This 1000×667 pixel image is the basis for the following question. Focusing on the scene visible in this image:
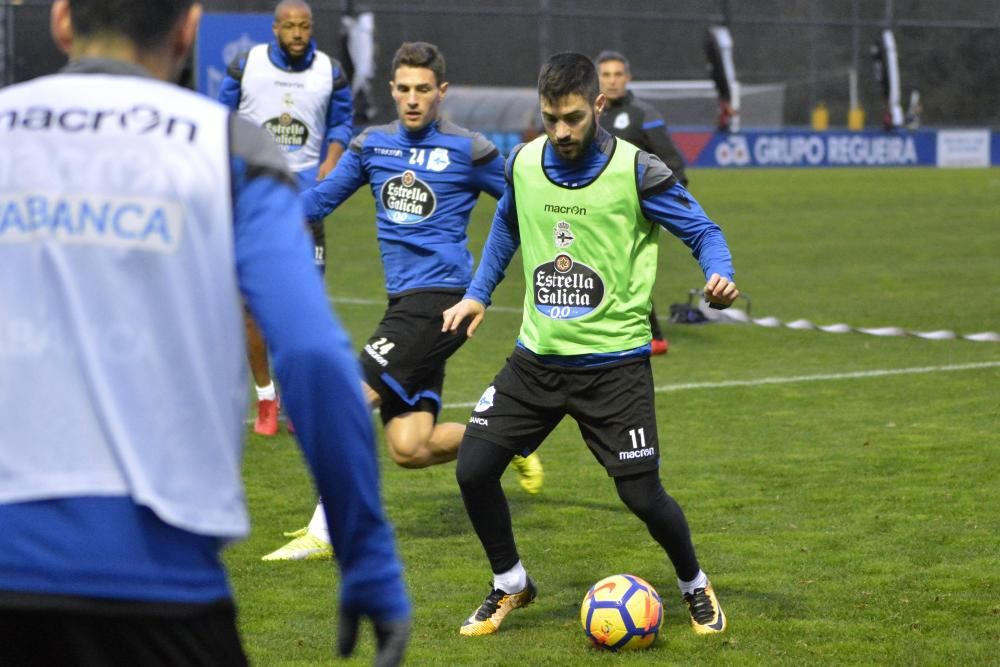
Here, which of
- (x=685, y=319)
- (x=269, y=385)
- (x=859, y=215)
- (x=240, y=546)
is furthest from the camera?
(x=859, y=215)

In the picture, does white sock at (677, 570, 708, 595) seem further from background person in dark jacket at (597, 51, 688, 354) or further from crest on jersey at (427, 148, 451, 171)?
background person in dark jacket at (597, 51, 688, 354)

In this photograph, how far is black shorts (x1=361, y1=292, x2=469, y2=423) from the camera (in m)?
6.64

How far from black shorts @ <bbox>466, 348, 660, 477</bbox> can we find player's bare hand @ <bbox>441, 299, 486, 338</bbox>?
282mm

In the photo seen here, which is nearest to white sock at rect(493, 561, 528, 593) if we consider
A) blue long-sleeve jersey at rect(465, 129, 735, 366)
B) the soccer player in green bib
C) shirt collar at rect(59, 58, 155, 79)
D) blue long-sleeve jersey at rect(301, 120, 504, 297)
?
the soccer player in green bib

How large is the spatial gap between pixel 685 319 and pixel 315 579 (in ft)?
27.1

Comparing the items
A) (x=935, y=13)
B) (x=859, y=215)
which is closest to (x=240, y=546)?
(x=859, y=215)

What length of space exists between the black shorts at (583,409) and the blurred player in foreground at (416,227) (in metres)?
1.28

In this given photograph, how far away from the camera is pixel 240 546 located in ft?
21.8

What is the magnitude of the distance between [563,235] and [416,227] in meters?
1.51

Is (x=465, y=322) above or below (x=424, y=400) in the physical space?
above

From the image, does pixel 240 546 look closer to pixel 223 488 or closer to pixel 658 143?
pixel 223 488

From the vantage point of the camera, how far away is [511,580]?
5461 millimetres

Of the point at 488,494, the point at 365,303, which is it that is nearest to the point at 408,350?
the point at 488,494

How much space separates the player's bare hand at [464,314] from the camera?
5.14 m
